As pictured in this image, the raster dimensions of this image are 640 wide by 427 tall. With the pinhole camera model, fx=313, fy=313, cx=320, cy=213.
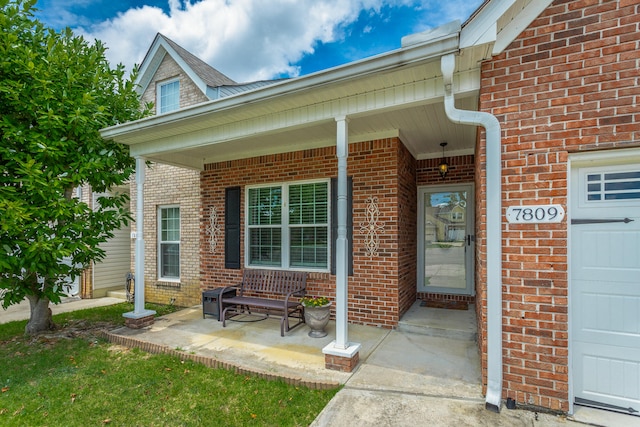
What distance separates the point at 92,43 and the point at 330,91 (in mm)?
4581

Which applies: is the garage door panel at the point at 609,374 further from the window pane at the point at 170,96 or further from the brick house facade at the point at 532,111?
the window pane at the point at 170,96

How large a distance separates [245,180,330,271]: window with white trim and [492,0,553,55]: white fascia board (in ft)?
10.5

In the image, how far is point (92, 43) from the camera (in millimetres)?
5234

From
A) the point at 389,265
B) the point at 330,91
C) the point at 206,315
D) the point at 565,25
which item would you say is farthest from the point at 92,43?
the point at 565,25

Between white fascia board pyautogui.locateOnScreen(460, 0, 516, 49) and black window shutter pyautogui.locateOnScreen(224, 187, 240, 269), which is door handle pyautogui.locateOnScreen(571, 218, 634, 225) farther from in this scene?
black window shutter pyautogui.locateOnScreen(224, 187, 240, 269)

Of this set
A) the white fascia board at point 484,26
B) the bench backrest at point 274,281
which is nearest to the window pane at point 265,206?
the bench backrest at point 274,281

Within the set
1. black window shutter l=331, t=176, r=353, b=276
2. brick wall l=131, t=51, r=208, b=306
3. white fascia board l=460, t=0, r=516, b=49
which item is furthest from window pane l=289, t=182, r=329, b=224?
white fascia board l=460, t=0, r=516, b=49

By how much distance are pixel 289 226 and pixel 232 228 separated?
1293mm

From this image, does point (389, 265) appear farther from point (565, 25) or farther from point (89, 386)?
point (89, 386)

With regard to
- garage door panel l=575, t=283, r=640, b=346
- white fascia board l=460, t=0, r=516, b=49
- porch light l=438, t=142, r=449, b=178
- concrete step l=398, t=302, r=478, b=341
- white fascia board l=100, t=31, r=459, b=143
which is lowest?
concrete step l=398, t=302, r=478, b=341

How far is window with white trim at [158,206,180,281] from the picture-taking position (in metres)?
7.41

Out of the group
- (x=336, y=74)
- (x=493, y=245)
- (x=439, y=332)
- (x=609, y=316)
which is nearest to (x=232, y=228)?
(x=336, y=74)

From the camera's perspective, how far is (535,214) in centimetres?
267

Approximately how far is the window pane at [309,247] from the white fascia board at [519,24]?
3501 millimetres
